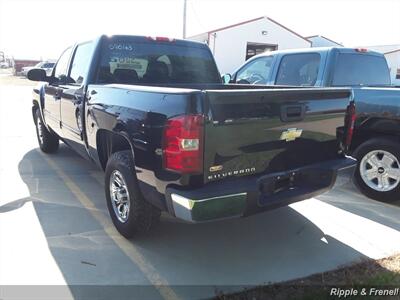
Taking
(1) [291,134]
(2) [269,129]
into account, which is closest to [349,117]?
(1) [291,134]

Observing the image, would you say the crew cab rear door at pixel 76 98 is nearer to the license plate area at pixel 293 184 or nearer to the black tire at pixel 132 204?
the black tire at pixel 132 204

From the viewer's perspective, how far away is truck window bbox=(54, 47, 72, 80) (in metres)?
5.81

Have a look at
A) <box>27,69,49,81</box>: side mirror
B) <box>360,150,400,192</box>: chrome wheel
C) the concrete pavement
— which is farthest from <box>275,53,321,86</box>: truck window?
<box>27,69,49,81</box>: side mirror

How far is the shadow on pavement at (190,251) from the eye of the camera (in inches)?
125

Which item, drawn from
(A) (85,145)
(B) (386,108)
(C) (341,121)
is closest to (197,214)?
(C) (341,121)

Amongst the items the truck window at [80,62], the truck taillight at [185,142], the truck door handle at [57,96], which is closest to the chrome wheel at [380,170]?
the truck taillight at [185,142]

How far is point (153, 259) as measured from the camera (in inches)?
138

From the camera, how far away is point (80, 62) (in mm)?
5180

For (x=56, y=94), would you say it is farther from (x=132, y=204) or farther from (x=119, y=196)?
(x=132, y=204)

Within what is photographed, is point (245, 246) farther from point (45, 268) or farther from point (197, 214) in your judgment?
point (45, 268)

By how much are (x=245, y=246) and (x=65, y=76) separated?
3615 millimetres

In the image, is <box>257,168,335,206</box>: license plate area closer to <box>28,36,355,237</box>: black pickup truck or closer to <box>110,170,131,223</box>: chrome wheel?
<box>28,36,355,237</box>: black pickup truck

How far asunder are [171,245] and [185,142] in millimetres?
1396

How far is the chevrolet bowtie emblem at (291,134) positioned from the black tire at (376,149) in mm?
2085
